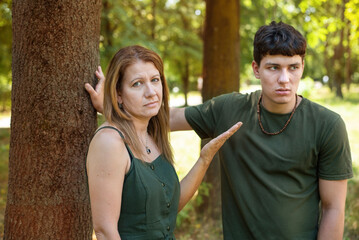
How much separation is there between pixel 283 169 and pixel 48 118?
5.18 feet

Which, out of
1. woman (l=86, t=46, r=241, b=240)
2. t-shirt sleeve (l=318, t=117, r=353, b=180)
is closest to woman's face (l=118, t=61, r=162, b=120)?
woman (l=86, t=46, r=241, b=240)

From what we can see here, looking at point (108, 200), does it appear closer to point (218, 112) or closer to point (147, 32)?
point (218, 112)

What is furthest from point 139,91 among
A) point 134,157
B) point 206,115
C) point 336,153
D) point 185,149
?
point 185,149

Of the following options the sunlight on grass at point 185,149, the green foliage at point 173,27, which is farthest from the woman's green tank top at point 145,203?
the green foliage at point 173,27

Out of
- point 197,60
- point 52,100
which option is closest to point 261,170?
point 52,100

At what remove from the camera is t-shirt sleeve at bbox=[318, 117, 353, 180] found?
2539mm

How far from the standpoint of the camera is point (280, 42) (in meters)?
2.60

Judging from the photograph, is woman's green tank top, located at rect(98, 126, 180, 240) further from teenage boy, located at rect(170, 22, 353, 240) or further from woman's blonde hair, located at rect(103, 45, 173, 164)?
teenage boy, located at rect(170, 22, 353, 240)

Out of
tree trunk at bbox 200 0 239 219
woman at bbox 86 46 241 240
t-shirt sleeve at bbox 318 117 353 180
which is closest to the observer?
woman at bbox 86 46 241 240

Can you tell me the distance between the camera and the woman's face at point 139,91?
2.41m

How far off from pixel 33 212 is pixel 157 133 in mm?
988

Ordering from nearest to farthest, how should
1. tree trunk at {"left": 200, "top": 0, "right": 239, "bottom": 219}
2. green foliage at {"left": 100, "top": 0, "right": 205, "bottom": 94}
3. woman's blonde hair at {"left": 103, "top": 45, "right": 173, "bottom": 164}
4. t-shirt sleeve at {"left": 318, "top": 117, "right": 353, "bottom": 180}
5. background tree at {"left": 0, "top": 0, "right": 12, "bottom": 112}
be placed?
woman's blonde hair at {"left": 103, "top": 45, "right": 173, "bottom": 164} → t-shirt sleeve at {"left": 318, "top": 117, "right": 353, "bottom": 180} → tree trunk at {"left": 200, "top": 0, "right": 239, "bottom": 219} → background tree at {"left": 0, "top": 0, "right": 12, "bottom": 112} → green foliage at {"left": 100, "top": 0, "right": 205, "bottom": 94}

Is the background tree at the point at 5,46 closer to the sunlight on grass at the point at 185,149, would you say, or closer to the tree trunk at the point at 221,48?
the tree trunk at the point at 221,48

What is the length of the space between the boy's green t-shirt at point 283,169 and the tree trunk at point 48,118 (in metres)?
1.09
